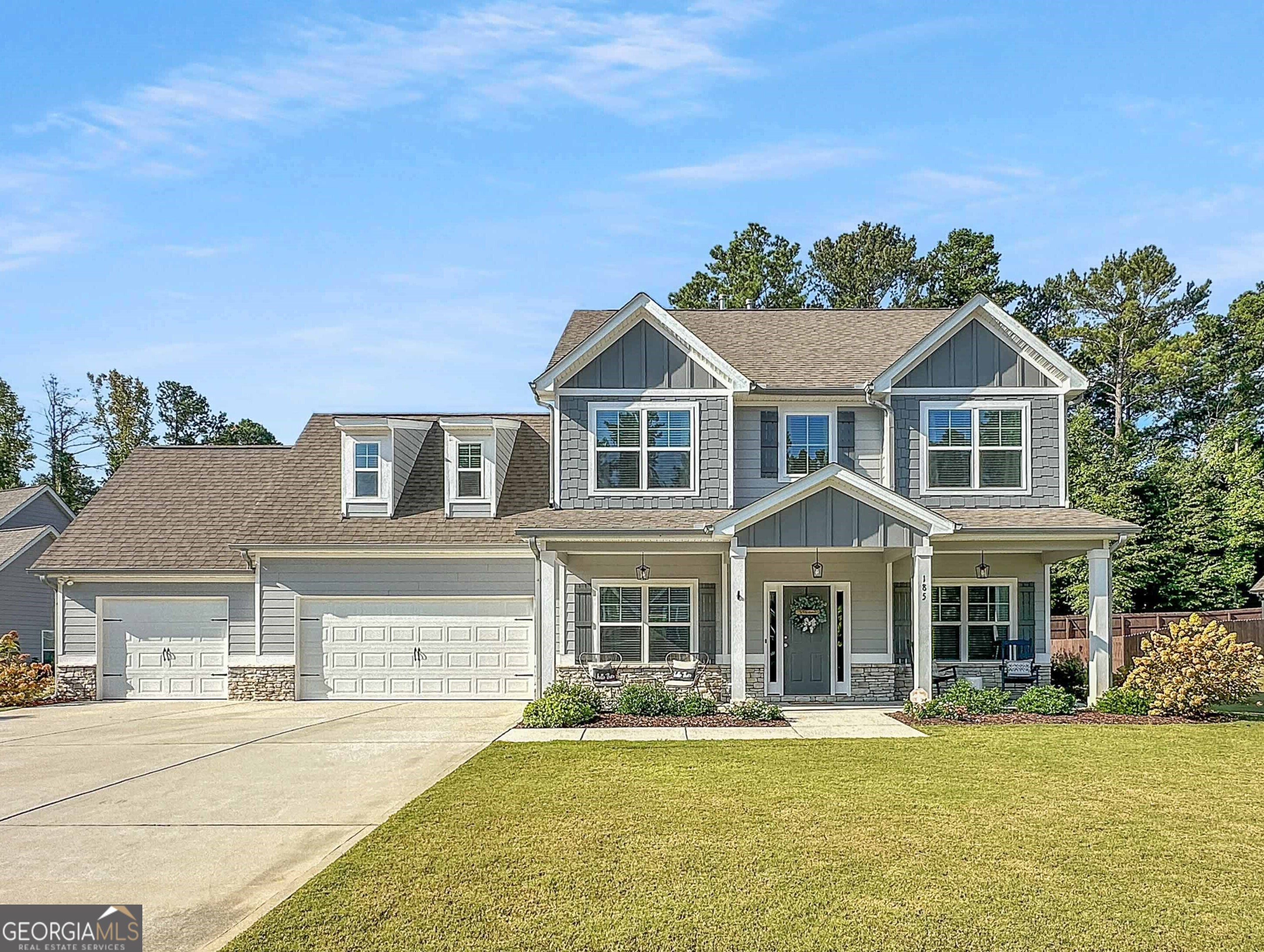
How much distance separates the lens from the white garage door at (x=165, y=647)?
2114 cm

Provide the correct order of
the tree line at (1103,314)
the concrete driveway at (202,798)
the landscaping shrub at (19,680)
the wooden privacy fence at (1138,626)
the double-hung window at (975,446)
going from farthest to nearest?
the tree line at (1103,314) < the wooden privacy fence at (1138,626) < the landscaping shrub at (19,680) < the double-hung window at (975,446) < the concrete driveway at (202,798)

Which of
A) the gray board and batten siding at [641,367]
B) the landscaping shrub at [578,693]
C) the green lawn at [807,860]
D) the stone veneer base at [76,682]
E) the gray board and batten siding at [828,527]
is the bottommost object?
the stone veneer base at [76,682]

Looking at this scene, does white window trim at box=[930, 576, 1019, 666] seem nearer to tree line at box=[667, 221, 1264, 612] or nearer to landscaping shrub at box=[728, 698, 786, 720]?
landscaping shrub at box=[728, 698, 786, 720]

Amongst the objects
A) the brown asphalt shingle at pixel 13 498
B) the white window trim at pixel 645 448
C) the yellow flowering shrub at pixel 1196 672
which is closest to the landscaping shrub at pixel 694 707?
the white window trim at pixel 645 448

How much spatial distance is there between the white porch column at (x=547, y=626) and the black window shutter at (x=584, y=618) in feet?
3.83

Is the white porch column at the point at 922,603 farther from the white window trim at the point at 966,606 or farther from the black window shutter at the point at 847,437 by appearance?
the black window shutter at the point at 847,437

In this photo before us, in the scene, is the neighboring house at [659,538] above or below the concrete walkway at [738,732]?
above

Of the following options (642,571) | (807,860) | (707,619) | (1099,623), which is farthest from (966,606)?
(807,860)

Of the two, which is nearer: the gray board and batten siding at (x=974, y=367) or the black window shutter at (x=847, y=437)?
the gray board and batten siding at (x=974, y=367)

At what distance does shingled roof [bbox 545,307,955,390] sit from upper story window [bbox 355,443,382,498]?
421 cm

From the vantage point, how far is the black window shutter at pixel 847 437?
19297mm

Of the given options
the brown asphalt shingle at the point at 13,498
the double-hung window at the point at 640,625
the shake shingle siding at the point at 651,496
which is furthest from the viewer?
the brown asphalt shingle at the point at 13,498

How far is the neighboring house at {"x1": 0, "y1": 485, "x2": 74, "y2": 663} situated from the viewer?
27.7 m

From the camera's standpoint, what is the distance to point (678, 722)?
51.9 ft
